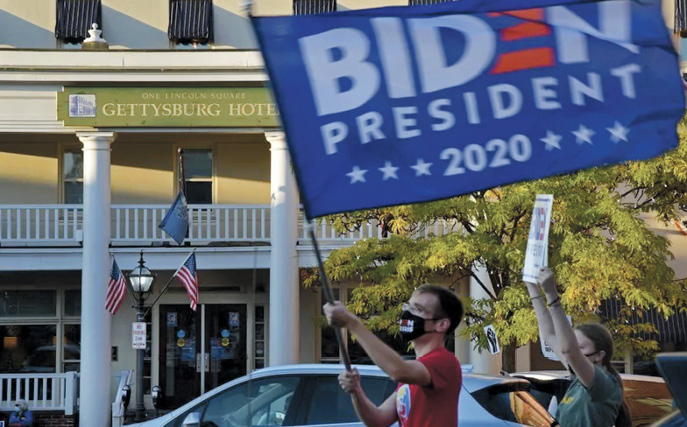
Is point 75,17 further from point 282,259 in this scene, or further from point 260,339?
point 260,339

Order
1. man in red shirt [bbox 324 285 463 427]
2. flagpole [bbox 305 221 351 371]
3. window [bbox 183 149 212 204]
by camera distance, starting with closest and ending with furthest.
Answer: flagpole [bbox 305 221 351 371] < man in red shirt [bbox 324 285 463 427] < window [bbox 183 149 212 204]

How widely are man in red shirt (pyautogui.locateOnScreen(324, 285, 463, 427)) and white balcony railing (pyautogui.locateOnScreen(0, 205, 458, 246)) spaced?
18.5m

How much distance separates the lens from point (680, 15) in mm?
24453

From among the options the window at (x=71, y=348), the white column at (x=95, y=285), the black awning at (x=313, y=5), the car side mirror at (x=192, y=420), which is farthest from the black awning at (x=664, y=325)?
the car side mirror at (x=192, y=420)

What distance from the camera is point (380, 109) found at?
16.9 feet

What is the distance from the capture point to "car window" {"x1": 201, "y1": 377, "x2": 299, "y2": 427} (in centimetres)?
1017

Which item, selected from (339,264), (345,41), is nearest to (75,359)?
(339,264)

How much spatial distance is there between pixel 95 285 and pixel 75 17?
544cm

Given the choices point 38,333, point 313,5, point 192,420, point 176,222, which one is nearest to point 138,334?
point 176,222

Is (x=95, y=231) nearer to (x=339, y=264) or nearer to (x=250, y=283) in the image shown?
(x=250, y=283)

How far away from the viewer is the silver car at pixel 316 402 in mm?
10008

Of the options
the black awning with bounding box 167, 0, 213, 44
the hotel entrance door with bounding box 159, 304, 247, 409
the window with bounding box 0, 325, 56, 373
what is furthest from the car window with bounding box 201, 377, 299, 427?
the window with bounding box 0, 325, 56, 373

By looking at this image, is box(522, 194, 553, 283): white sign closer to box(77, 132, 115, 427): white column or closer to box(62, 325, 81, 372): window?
box(77, 132, 115, 427): white column

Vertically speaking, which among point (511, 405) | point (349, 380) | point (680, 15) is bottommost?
point (511, 405)
